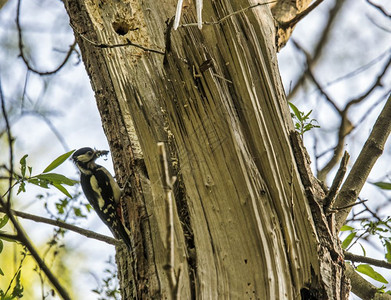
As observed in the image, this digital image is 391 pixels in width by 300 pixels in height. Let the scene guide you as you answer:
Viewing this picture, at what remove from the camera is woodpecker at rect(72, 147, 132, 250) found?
3430mm

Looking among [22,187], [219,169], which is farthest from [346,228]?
[22,187]

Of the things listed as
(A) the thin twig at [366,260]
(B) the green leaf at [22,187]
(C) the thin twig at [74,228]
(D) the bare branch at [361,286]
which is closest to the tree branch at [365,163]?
(A) the thin twig at [366,260]

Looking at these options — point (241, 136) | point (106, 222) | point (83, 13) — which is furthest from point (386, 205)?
point (83, 13)

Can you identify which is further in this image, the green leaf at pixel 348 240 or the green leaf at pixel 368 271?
the green leaf at pixel 348 240

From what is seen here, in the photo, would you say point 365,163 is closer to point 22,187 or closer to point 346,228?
point 346,228

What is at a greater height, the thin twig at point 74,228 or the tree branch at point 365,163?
the tree branch at point 365,163

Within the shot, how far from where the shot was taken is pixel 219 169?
1918mm

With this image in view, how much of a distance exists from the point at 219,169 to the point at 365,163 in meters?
0.98

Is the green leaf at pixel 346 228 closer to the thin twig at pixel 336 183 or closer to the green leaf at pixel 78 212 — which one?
the thin twig at pixel 336 183

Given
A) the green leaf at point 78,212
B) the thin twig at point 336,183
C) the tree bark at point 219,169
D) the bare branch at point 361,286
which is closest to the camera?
the tree bark at point 219,169

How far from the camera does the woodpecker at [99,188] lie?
343cm

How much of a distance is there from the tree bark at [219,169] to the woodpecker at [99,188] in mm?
970

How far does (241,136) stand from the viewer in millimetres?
1964

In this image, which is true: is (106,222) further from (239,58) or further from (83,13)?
(239,58)
